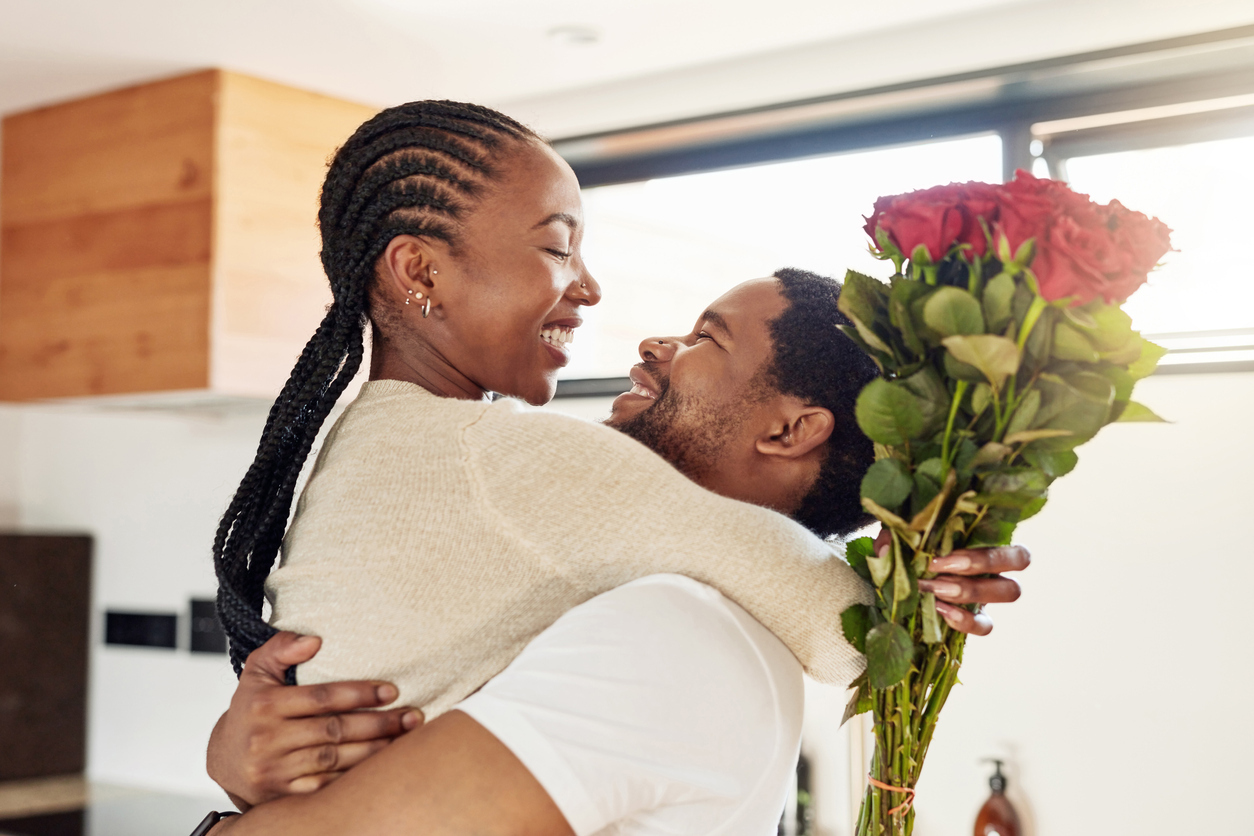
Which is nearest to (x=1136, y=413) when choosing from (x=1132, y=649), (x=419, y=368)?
(x=419, y=368)

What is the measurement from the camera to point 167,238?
8.54 feet

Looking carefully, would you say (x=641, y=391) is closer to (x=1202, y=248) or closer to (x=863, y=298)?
(x=863, y=298)

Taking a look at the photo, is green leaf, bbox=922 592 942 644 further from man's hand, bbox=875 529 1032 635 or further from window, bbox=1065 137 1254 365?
window, bbox=1065 137 1254 365

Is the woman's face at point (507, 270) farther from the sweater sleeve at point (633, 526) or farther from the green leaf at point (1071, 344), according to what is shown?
the green leaf at point (1071, 344)

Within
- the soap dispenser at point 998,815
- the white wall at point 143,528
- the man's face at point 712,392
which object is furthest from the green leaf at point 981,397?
the white wall at point 143,528

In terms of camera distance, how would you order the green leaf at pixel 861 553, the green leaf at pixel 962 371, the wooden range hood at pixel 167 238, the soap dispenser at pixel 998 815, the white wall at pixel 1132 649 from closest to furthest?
the green leaf at pixel 962 371, the green leaf at pixel 861 553, the white wall at pixel 1132 649, the soap dispenser at pixel 998 815, the wooden range hood at pixel 167 238

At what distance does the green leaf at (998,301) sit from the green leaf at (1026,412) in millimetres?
56

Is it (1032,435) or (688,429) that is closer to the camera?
(1032,435)

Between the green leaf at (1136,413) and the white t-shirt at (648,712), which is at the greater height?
the green leaf at (1136,413)

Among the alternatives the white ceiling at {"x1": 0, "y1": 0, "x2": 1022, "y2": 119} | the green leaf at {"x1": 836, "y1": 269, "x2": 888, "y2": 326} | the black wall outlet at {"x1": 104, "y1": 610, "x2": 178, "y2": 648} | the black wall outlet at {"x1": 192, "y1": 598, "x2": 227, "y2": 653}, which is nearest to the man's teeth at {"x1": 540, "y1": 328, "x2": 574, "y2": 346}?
the green leaf at {"x1": 836, "y1": 269, "x2": 888, "y2": 326}

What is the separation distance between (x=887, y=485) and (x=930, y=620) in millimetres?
115

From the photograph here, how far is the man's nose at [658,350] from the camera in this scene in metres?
1.25

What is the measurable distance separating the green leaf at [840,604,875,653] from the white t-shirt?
0.26 feet

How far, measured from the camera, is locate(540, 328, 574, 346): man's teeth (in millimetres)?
1127
